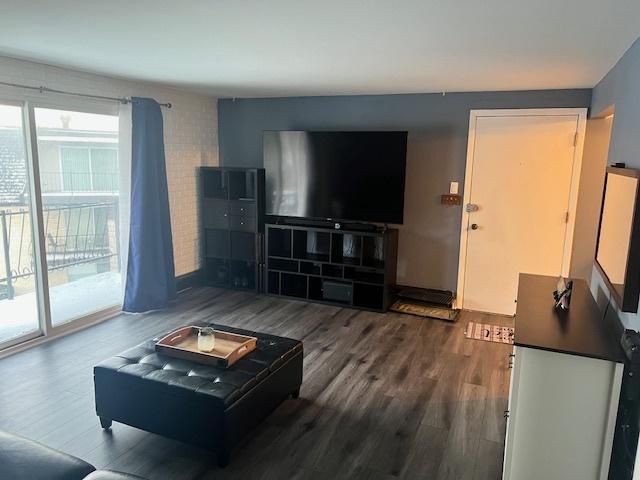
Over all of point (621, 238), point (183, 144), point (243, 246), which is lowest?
point (243, 246)

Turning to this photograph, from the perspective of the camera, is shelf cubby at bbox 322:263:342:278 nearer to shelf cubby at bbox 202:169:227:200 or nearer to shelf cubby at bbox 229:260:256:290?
shelf cubby at bbox 229:260:256:290

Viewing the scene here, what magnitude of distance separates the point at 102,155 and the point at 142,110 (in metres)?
0.56

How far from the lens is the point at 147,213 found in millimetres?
4527

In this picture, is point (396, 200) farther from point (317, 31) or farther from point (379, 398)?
point (317, 31)

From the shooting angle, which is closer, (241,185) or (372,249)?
(372,249)

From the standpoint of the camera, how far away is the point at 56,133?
3953mm

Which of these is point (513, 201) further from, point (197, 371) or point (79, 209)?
point (79, 209)

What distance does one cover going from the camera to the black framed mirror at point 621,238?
205 cm

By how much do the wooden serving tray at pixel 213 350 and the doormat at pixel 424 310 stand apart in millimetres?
2233

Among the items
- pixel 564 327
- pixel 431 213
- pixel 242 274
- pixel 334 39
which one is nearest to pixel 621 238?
pixel 564 327

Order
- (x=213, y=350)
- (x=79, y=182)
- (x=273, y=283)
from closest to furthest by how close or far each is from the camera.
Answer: (x=213, y=350) → (x=79, y=182) → (x=273, y=283)

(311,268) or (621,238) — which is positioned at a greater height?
(621,238)

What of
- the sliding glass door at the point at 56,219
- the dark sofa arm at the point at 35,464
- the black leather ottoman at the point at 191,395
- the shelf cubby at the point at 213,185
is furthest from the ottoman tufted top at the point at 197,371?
the shelf cubby at the point at 213,185

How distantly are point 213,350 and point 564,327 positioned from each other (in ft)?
6.14
